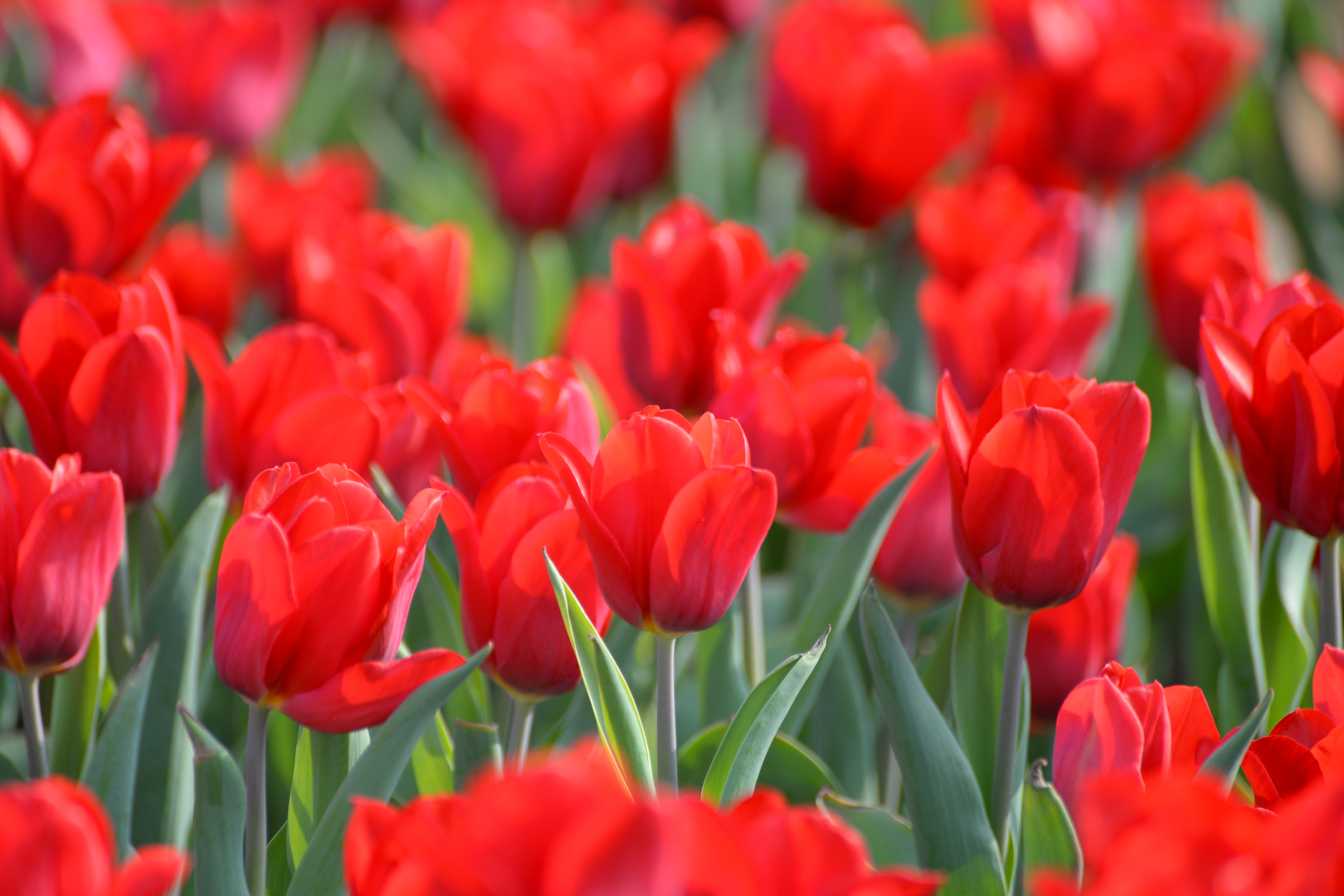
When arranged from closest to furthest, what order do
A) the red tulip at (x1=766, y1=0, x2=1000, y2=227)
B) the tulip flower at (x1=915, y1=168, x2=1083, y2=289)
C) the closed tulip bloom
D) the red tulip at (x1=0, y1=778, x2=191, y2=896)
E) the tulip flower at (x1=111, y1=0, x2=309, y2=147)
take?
the red tulip at (x1=0, y1=778, x2=191, y2=896) < the closed tulip bloom < the tulip flower at (x1=915, y1=168, x2=1083, y2=289) < the red tulip at (x1=766, y1=0, x2=1000, y2=227) < the tulip flower at (x1=111, y1=0, x2=309, y2=147)

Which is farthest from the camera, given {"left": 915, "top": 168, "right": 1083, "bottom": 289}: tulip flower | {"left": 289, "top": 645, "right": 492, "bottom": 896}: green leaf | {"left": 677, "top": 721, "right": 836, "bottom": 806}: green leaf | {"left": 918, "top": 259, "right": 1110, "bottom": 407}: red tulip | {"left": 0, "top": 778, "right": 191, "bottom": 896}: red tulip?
{"left": 915, "top": 168, "right": 1083, "bottom": 289}: tulip flower

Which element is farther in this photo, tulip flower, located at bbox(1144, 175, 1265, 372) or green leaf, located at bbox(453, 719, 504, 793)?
tulip flower, located at bbox(1144, 175, 1265, 372)

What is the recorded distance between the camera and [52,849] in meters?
0.37

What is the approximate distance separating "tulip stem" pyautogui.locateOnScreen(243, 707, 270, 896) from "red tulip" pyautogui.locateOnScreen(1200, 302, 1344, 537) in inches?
19.7

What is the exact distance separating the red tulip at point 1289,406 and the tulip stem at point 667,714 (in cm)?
32

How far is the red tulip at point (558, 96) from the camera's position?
1.40 metres

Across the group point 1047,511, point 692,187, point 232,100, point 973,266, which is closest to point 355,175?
point 232,100

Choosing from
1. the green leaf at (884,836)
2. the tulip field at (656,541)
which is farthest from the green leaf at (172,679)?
the green leaf at (884,836)

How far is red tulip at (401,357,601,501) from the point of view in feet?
2.26

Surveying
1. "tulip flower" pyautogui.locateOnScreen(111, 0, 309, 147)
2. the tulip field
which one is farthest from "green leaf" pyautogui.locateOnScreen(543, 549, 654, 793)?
"tulip flower" pyautogui.locateOnScreen(111, 0, 309, 147)

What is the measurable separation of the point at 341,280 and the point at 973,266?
57 cm

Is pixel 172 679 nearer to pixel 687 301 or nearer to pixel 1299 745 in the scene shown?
pixel 687 301

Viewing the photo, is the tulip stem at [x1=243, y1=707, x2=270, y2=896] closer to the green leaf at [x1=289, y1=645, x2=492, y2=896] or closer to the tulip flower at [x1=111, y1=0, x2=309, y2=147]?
the green leaf at [x1=289, y1=645, x2=492, y2=896]

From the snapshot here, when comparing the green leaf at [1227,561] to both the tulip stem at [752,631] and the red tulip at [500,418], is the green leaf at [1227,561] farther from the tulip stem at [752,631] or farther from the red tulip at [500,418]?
the red tulip at [500,418]
